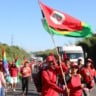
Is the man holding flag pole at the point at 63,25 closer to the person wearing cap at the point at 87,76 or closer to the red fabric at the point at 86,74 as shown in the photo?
the person wearing cap at the point at 87,76

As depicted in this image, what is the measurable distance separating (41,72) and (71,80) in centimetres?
93

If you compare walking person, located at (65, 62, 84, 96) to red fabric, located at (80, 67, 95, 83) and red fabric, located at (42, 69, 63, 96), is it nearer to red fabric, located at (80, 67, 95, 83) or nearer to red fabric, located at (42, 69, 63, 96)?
red fabric, located at (42, 69, 63, 96)

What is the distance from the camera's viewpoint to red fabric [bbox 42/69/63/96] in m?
11.7

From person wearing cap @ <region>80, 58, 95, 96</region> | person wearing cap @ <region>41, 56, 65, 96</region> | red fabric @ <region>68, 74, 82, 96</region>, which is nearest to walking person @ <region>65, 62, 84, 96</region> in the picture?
red fabric @ <region>68, 74, 82, 96</region>

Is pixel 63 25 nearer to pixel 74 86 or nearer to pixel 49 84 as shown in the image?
pixel 74 86

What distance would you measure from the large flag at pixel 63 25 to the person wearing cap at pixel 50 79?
138 centimetres

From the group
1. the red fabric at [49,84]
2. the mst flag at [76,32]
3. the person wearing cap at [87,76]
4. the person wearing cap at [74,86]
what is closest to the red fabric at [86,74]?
the person wearing cap at [87,76]

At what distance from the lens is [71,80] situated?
494 inches

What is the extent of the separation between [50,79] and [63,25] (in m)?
1.84

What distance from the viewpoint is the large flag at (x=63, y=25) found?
42.4 ft

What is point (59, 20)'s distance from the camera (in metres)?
13.2

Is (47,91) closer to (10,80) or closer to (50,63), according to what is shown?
(50,63)

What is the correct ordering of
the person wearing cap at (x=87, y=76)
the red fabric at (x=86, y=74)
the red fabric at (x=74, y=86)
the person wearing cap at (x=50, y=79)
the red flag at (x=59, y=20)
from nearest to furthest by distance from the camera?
the person wearing cap at (x=50, y=79) < the red fabric at (x=74, y=86) < the red flag at (x=59, y=20) < the person wearing cap at (x=87, y=76) < the red fabric at (x=86, y=74)

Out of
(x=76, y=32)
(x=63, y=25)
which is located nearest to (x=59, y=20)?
(x=63, y=25)
